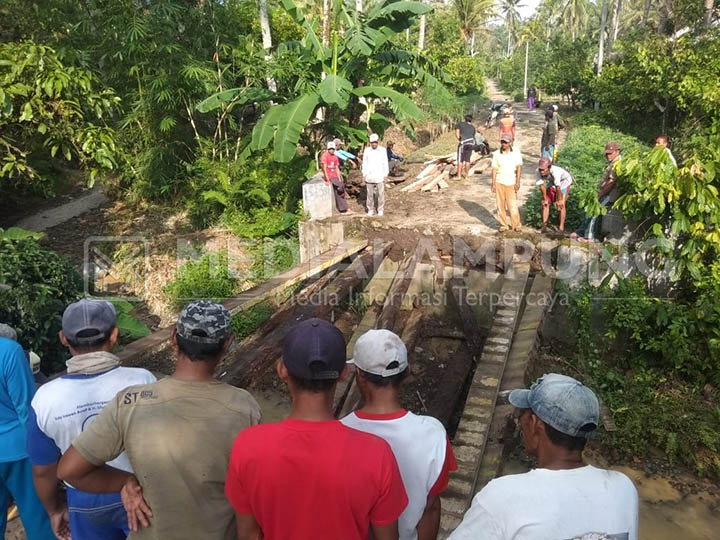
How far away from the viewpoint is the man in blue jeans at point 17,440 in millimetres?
2795

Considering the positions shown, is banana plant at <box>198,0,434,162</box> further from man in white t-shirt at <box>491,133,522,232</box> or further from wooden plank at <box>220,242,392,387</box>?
man in white t-shirt at <box>491,133,522,232</box>

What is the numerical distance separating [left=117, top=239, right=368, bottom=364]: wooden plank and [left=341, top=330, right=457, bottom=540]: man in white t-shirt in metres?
3.60

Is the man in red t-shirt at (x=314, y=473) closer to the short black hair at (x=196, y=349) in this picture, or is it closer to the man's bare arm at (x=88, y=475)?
the short black hair at (x=196, y=349)

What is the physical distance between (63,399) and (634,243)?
6.69m

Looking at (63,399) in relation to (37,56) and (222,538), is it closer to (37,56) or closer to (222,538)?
(222,538)

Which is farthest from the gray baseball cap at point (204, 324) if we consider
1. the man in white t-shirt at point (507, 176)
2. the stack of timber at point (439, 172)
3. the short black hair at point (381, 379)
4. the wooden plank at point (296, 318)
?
the stack of timber at point (439, 172)

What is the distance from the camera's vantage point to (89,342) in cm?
240

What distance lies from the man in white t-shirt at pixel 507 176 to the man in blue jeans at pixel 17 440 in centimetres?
623

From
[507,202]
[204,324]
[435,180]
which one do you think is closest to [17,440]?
[204,324]

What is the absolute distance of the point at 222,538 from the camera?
6.99 ft

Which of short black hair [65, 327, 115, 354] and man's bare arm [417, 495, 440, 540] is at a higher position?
short black hair [65, 327, 115, 354]

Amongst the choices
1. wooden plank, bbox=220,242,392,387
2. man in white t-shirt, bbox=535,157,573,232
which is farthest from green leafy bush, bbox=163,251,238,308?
man in white t-shirt, bbox=535,157,573,232

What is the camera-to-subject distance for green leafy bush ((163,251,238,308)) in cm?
977

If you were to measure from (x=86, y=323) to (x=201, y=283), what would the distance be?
767 cm
